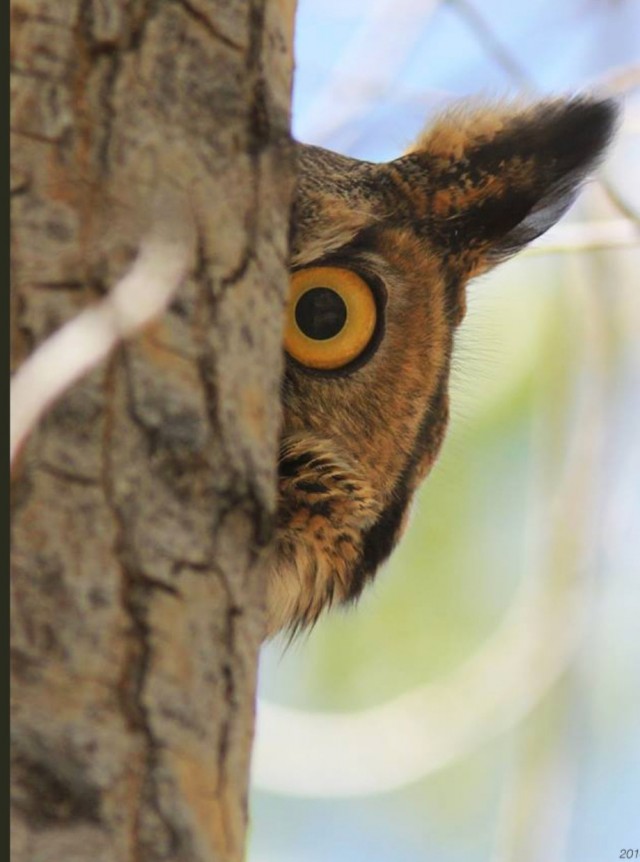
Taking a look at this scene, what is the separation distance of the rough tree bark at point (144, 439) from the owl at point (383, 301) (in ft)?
1.80

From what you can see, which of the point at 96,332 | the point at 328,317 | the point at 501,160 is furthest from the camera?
the point at 501,160

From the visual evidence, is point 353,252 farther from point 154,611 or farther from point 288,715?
point 288,715

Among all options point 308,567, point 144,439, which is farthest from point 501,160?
point 144,439

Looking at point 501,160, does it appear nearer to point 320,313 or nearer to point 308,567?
Result: point 320,313

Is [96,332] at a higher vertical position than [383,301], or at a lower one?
lower

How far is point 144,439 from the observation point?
0.82 m

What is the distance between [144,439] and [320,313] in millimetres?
802

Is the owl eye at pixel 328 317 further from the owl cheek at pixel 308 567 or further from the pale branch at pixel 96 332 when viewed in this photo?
the pale branch at pixel 96 332

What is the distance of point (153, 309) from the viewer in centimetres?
83

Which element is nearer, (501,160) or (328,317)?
(328,317)

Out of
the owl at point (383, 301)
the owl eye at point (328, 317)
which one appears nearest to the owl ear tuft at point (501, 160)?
the owl at point (383, 301)

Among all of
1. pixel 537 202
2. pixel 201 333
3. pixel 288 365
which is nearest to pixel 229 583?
pixel 201 333

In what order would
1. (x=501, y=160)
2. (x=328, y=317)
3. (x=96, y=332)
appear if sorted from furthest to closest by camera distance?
(x=501, y=160), (x=328, y=317), (x=96, y=332)

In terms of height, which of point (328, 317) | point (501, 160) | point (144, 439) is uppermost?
point (501, 160)
